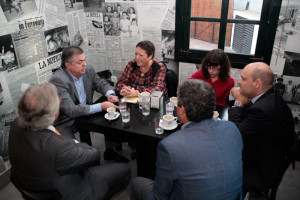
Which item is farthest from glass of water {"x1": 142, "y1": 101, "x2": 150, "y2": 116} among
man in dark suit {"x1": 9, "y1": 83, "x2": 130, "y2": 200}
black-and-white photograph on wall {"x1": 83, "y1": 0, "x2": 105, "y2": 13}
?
black-and-white photograph on wall {"x1": 83, "y1": 0, "x2": 105, "y2": 13}

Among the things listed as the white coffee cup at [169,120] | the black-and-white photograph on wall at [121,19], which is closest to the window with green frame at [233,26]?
the black-and-white photograph on wall at [121,19]

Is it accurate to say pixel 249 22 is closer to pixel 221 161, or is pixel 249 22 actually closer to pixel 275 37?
pixel 275 37

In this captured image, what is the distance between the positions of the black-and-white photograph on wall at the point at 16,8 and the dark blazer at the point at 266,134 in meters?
2.44

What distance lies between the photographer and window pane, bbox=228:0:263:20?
2.91 meters

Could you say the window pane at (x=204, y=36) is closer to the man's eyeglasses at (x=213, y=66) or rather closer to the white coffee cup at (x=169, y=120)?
the man's eyeglasses at (x=213, y=66)

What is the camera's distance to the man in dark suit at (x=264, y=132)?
161 cm

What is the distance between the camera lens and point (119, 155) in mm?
2770

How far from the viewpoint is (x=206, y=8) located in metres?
3.11

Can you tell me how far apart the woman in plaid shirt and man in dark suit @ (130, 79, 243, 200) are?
1370 millimetres

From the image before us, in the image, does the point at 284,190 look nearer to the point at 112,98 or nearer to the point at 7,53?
the point at 112,98

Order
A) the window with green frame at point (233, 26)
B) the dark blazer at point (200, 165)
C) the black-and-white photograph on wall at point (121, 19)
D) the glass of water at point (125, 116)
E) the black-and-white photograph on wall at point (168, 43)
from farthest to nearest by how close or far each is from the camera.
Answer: the black-and-white photograph on wall at point (121, 19) → the black-and-white photograph on wall at point (168, 43) → the window with green frame at point (233, 26) → the glass of water at point (125, 116) → the dark blazer at point (200, 165)

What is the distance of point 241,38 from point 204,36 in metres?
0.80

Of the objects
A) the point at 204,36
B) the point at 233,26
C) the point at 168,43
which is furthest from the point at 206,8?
Result: the point at 204,36

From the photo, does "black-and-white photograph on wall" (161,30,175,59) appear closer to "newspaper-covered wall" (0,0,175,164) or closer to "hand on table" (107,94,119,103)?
"newspaper-covered wall" (0,0,175,164)
